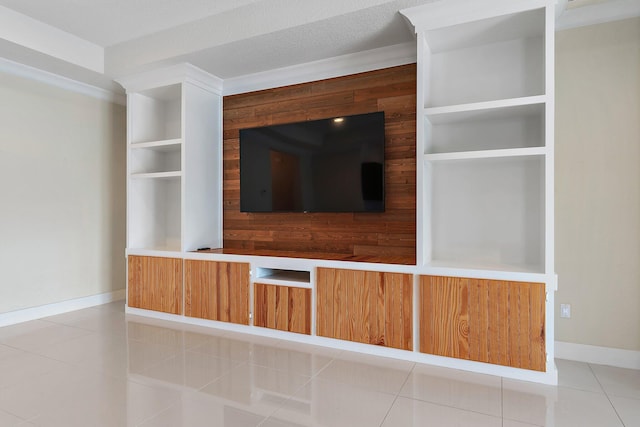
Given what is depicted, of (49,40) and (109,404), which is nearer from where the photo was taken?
(109,404)

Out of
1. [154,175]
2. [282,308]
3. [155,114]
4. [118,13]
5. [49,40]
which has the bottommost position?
[282,308]

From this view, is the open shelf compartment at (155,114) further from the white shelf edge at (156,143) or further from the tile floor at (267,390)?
the tile floor at (267,390)

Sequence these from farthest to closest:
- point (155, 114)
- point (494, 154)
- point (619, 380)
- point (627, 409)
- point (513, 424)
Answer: point (155, 114) → point (494, 154) → point (619, 380) → point (627, 409) → point (513, 424)

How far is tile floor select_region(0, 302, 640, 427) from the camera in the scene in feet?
6.19

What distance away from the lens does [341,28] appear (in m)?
2.79

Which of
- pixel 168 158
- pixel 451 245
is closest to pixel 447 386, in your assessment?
pixel 451 245

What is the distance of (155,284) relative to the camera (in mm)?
3686

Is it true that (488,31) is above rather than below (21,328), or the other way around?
above

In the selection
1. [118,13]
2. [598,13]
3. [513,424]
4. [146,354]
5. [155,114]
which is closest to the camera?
[513,424]

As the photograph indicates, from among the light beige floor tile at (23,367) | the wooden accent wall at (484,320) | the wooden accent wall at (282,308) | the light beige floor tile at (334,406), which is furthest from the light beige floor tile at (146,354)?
the wooden accent wall at (484,320)

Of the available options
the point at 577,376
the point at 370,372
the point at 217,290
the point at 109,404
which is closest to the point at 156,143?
the point at 217,290

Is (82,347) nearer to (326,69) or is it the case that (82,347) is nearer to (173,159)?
(173,159)

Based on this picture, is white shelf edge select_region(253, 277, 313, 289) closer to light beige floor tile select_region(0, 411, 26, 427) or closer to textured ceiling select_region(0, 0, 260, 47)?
light beige floor tile select_region(0, 411, 26, 427)

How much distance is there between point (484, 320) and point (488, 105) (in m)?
1.41
